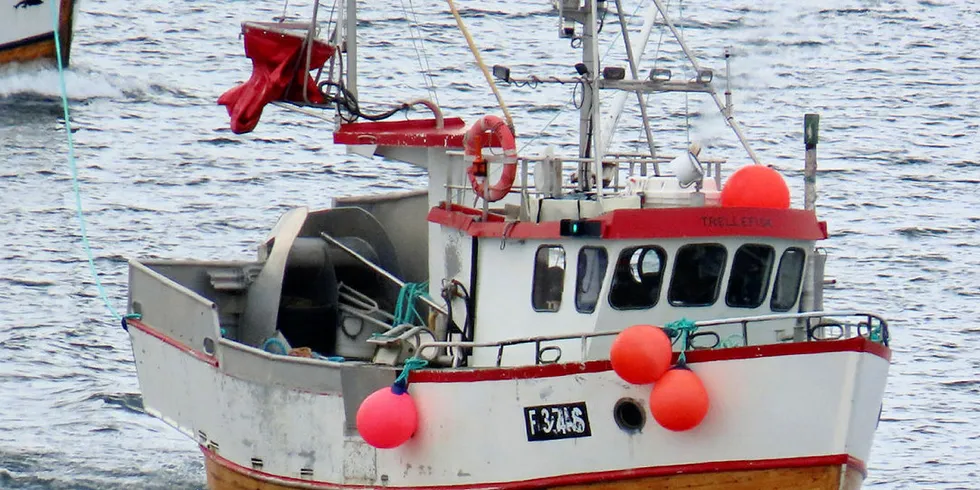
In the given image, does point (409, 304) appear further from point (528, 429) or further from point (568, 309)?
point (528, 429)

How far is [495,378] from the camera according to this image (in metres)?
17.4

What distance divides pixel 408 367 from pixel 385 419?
650mm

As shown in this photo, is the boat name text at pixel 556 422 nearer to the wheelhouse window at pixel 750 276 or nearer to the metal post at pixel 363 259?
the wheelhouse window at pixel 750 276

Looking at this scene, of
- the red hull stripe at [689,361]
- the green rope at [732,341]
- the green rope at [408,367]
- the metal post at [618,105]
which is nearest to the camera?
the red hull stripe at [689,361]

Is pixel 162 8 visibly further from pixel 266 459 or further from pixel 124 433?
pixel 266 459

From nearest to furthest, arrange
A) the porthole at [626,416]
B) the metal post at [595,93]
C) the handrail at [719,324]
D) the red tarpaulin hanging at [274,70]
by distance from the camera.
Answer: the handrail at [719,324], the porthole at [626,416], the metal post at [595,93], the red tarpaulin hanging at [274,70]

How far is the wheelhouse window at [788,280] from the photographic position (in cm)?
1812

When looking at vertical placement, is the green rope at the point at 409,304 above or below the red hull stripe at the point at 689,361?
below

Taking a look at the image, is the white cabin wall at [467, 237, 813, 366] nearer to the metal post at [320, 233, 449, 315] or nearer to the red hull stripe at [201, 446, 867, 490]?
the red hull stripe at [201, 446, 867, 490]

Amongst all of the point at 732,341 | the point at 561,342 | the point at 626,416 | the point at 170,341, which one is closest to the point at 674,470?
the point at 626,416

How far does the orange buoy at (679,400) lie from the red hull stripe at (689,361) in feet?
0.97

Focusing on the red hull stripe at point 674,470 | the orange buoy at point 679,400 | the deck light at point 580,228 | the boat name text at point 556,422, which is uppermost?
the deck light at point 580,228

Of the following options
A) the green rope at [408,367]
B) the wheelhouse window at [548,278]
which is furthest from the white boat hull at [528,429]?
the wheelhouse window at [548,278]

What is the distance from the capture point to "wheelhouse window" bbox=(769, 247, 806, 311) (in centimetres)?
1812
